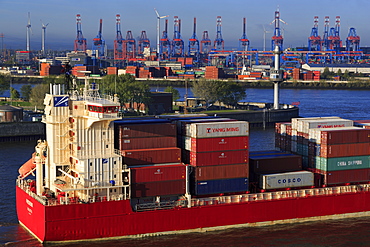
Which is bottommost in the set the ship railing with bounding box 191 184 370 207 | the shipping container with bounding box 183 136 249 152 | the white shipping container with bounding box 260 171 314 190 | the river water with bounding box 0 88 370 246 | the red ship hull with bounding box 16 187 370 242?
the river water with bounding box 0 88 370 246

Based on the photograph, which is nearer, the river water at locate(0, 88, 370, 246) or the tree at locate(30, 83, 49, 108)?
the river water at locate(0, 88, 370, 246)

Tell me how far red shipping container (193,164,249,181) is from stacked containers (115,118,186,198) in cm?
76

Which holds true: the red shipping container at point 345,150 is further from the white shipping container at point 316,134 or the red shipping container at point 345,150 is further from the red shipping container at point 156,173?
the red shipping container at point 156,173

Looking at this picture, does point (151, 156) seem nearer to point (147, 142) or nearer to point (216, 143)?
point (147, 142)

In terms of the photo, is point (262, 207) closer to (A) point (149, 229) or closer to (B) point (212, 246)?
(B) point (212, 246)

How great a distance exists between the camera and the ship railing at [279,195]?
1032 inches

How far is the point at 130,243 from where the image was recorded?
80.8ft

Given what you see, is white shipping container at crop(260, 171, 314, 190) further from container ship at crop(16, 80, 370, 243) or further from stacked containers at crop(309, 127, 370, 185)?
stacked containers at crop(309, 127, 370, 185)

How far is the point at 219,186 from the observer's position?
1040 inches

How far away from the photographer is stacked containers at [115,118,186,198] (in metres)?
25.0

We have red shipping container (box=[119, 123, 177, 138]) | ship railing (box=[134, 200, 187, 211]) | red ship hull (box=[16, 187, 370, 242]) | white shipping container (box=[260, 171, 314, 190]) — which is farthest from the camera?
white shipping container (box=[260, 171, 314, 190])

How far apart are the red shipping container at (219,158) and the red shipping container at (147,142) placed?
41.5 inches

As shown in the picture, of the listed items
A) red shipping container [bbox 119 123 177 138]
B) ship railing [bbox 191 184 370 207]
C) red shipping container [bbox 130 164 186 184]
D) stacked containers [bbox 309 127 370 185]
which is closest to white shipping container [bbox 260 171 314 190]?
ship railing [bbox 191 184 370 207]

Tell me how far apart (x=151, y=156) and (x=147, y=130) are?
1.12m
